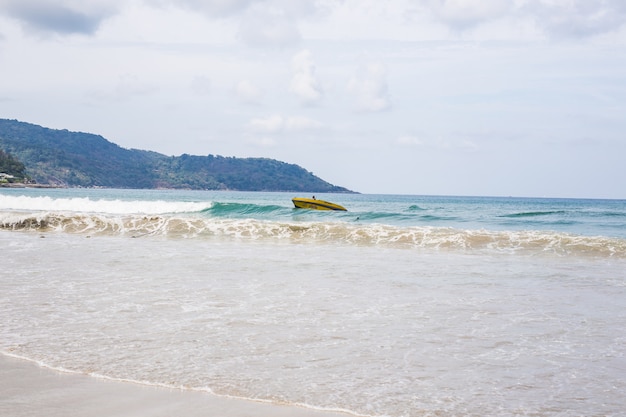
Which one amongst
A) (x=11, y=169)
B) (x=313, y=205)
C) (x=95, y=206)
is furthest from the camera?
(x=11, y=169)

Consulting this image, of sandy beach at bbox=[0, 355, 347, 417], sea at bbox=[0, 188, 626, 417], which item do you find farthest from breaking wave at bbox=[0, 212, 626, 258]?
sandy beach at bbox=[0, 355, 347, 417]

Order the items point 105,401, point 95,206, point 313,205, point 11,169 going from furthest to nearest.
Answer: point 11,169
point 313,205
point 95,206
point 105,401

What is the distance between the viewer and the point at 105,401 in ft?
13.6

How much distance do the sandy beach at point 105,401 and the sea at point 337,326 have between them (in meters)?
0.15

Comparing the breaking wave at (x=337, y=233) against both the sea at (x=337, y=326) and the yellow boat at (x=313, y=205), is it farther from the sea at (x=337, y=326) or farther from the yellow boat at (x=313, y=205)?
the yellow boat at (x=313, y=205)

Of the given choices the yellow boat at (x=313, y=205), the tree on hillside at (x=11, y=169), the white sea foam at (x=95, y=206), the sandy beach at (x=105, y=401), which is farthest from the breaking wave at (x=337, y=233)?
the tree on hillside at (x=11, y=169)

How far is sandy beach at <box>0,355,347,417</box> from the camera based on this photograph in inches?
155

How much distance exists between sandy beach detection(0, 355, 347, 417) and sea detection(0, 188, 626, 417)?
15 centimetres

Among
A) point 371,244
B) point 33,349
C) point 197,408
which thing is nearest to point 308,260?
point 371,244

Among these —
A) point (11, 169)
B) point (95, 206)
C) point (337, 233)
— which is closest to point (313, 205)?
point (95, 206)

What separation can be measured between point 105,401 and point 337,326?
9.84ft

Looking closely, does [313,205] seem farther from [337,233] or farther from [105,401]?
[105,401]

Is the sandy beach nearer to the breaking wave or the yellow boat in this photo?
the breaking wave

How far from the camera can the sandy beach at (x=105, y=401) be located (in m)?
3.93
